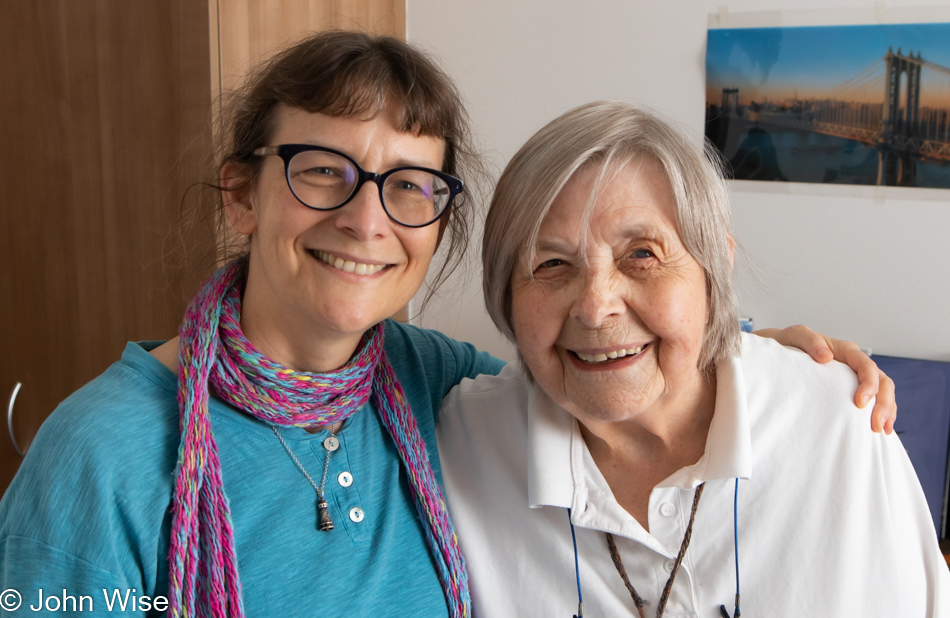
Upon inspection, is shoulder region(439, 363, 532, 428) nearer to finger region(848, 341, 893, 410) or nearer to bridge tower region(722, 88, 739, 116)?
finger region(848, 341, 893, 410)

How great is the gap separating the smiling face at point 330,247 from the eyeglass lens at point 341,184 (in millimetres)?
15

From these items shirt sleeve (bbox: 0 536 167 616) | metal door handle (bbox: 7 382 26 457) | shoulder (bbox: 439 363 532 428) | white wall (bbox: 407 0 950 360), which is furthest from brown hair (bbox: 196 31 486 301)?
metal door handle (bbox: 7 382 26 457)

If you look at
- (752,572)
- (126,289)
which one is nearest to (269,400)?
(752,572)

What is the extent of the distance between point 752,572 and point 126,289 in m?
1.81

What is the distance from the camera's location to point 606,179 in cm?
113

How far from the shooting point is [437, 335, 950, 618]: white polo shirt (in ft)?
3.76

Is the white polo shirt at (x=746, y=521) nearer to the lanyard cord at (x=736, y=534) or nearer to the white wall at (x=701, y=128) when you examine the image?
the lanyard cord at (x=736, y=534)

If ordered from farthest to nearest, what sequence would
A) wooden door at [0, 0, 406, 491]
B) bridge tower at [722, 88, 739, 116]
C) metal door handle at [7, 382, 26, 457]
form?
bridge tower at [722, 88, 739, 116] → metal door handle at [7, 382, 26, 457] → wooden door at [0, 0, 406, 491]

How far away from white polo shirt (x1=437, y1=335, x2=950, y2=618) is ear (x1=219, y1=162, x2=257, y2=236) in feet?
1.94

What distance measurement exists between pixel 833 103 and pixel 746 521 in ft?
6.37

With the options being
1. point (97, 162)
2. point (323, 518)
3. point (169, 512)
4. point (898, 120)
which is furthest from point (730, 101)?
point (169, 512)

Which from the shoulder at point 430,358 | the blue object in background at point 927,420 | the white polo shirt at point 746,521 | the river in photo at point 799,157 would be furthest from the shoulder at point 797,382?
the river in photo at point 799,157

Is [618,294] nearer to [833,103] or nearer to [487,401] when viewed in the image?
[487,401]

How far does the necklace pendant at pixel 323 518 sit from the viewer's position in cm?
109
